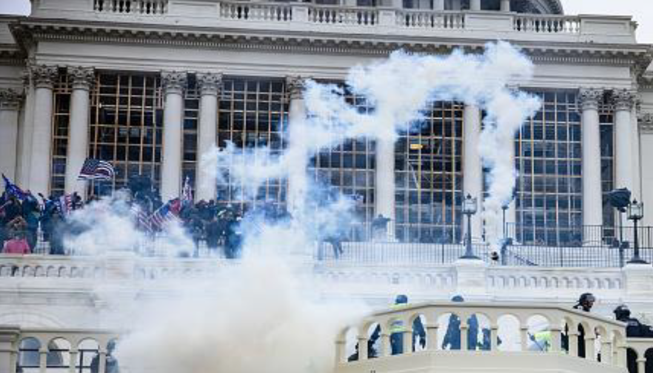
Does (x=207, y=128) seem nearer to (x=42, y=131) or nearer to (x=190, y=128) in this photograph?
(x=190, y=128)

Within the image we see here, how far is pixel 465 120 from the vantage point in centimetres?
5838

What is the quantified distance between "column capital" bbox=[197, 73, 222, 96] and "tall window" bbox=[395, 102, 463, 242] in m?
6.94

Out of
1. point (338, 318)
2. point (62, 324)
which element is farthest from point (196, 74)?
point (338, 318)

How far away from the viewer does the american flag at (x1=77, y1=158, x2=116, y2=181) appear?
5147 centimetres

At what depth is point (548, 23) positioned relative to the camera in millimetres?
59625

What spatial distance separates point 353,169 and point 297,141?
2.25 metres

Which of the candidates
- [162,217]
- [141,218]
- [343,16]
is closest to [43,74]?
[343,16]

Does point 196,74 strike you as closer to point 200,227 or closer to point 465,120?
point 465,120

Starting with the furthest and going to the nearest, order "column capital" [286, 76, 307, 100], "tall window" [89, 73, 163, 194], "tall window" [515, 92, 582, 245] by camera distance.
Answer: "tall window" [515, 92, 582, 245] → "column capital" [286, 76, 307, 100] → "tall window" [89, 73, 163, 194]

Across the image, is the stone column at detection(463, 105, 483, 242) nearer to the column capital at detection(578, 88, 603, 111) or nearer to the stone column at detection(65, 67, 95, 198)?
the column capital at detection(578, 88, 603, 111)

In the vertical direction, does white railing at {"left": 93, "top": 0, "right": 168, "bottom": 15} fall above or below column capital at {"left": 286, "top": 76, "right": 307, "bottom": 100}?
above

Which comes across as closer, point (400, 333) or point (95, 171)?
point (400, 333)

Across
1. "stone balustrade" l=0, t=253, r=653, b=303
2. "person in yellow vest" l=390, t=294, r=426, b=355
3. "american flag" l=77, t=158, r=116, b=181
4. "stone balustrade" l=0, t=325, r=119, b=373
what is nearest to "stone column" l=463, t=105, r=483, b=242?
"american flag" l=77, t=158, r=116, b=181

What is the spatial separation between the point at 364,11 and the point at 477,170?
24.1 ft
